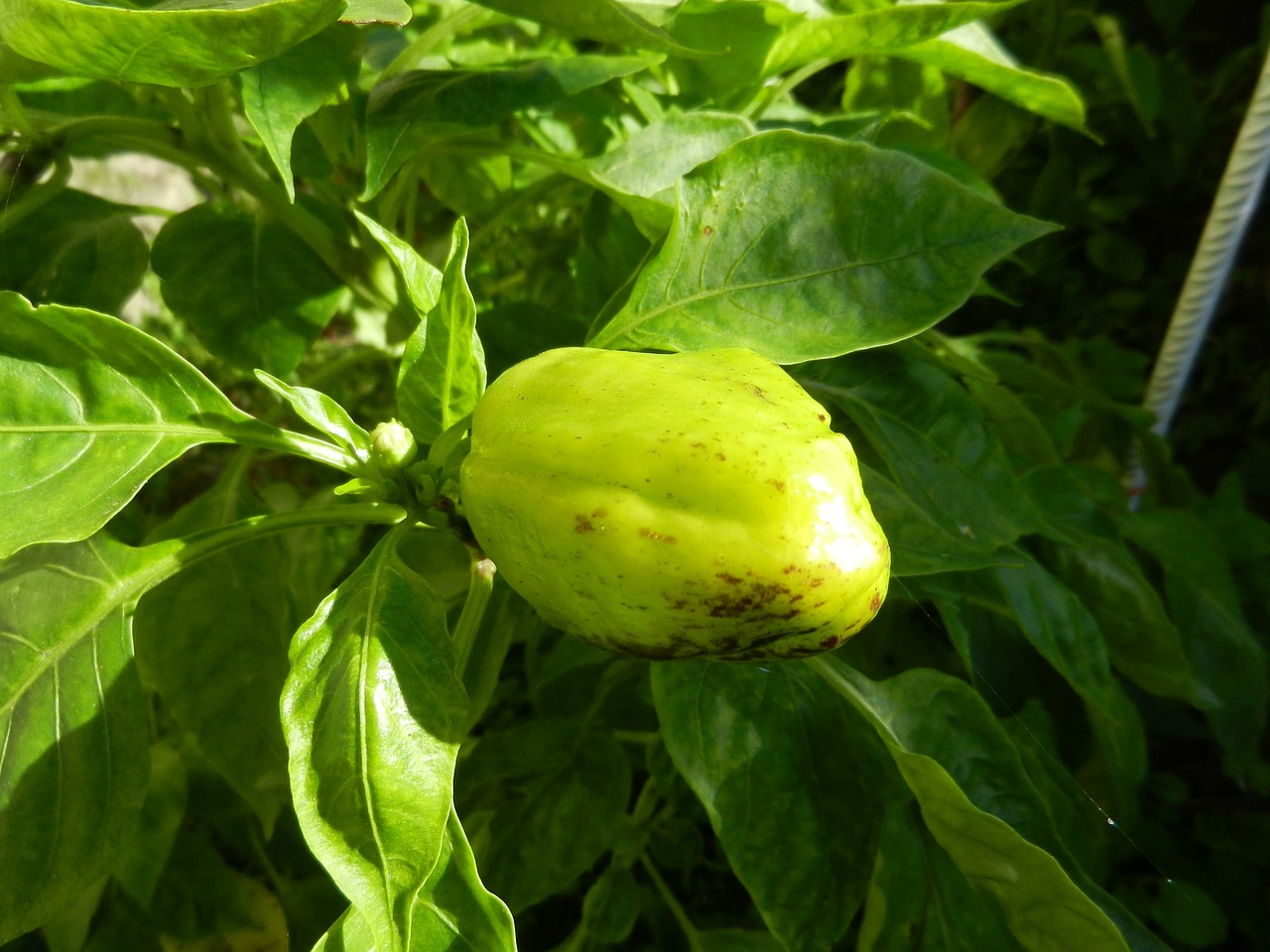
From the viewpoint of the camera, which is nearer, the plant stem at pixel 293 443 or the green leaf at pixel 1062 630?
the plant stem at pixel 293 443

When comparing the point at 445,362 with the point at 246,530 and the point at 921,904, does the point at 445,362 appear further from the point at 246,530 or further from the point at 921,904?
the point at 921,904

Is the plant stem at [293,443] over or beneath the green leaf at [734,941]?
over

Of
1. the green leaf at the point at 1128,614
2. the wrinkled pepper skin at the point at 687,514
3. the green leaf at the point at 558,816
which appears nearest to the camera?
the wrinkled pepper skin at the point at 687,514

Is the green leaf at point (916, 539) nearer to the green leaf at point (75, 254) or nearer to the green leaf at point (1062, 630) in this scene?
the green leaf at point (1062, 630)

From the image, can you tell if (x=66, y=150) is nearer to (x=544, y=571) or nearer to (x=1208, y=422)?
(x=544, y=571)

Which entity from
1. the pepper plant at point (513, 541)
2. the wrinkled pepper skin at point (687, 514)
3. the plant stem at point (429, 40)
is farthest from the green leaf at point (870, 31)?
the wrinkled pepper skin at point (687, 514)

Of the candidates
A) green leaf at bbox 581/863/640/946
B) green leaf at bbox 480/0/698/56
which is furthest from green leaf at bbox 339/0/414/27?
green leaf at bbox 581/863/640/946

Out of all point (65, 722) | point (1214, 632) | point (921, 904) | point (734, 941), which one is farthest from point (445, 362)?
Result: point (1214, 632)
